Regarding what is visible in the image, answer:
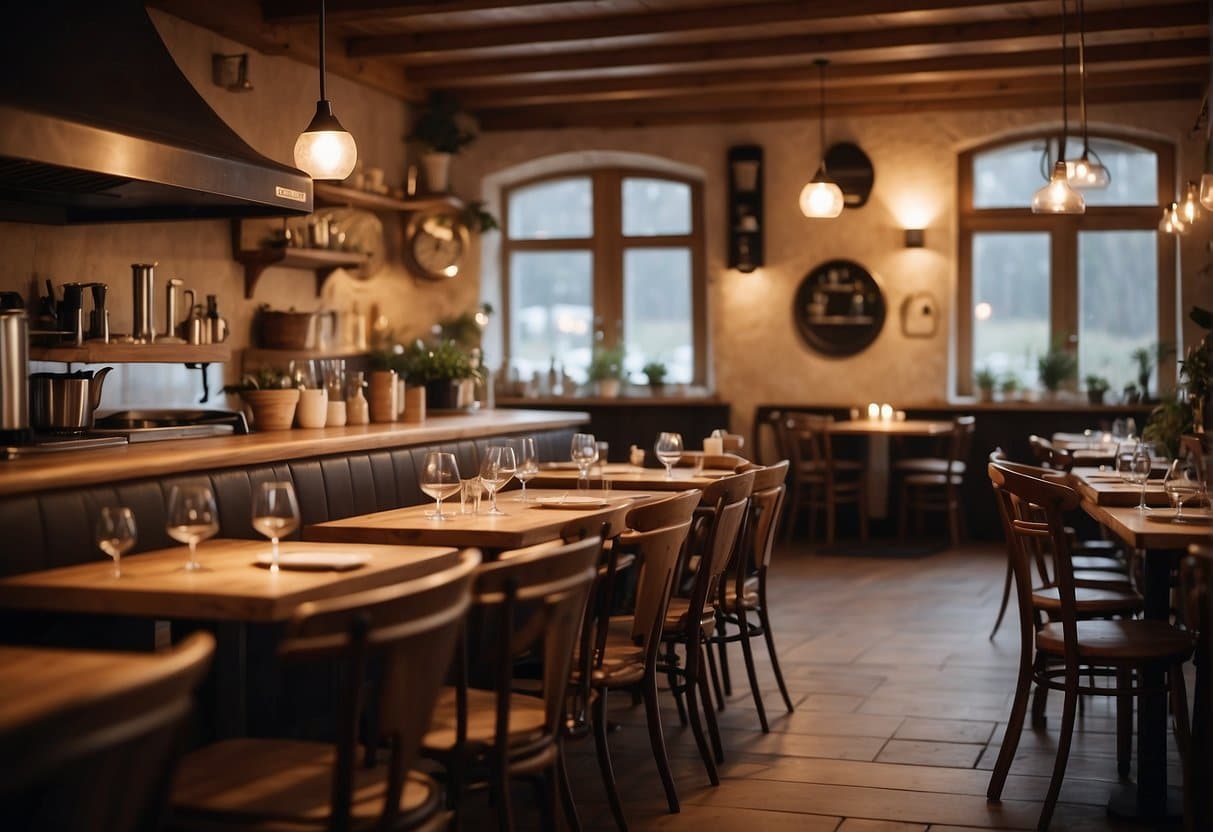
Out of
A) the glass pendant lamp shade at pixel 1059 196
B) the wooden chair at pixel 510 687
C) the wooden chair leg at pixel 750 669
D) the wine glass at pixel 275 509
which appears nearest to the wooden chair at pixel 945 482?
the glass pendant lamp shade at pixel 1059 196

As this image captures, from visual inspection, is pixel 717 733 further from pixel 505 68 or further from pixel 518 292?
pixel 518 292

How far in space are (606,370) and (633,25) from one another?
363 centimetres

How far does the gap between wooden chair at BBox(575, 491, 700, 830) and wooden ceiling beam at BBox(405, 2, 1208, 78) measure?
18.1 ft

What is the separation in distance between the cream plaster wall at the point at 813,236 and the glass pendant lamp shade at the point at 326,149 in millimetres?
6288

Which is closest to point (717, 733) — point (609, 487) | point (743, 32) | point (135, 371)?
point (609, 487)

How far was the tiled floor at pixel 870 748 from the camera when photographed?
3.91 metres

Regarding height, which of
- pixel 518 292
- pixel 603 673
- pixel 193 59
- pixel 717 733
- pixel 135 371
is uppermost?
pixel 193 59

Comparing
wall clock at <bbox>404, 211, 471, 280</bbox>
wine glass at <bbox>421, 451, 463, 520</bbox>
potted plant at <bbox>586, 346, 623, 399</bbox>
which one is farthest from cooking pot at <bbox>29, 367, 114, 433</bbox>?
potted plant at <bbox>586, 346, 623, 399</bbox>

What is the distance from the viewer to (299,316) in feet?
26.1

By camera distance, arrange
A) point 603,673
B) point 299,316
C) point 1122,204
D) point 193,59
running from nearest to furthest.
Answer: point 603,673 → point 193,59 → point 299,316 → point 1122,204

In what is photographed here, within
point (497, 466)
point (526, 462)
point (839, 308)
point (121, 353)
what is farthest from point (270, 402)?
point (839, 308)

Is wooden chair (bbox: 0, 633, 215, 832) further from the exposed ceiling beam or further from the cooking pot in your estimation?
the exposed ceiling beam

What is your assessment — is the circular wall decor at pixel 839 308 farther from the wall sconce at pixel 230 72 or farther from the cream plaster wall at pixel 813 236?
the wall sconce at pixel 230 72

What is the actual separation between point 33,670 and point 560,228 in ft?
30.5
